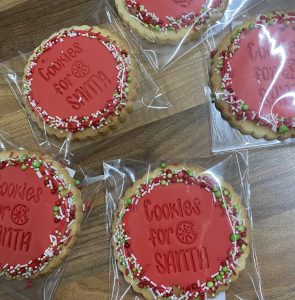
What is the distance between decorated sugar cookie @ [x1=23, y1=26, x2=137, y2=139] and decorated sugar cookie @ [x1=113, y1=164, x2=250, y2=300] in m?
0.32

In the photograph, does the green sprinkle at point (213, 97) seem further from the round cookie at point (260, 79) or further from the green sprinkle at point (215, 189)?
the green sprinkle at point (215, 189)

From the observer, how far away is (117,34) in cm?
197

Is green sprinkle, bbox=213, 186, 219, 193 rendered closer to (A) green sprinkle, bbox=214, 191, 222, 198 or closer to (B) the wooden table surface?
(A) green sprinkle, bbox=214, 191, 222, 198

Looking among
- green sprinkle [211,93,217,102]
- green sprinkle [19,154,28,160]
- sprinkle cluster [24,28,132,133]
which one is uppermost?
sprinkle cluster [24,28,132,133]

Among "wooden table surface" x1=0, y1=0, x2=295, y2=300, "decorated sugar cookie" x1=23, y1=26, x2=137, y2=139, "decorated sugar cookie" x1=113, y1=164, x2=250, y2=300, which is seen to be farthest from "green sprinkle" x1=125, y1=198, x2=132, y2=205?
"decorated sugar cookie" x1=23, y1=26, x2=137, y2=139

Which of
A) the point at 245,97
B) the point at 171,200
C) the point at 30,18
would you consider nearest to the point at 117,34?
the point at 30,18

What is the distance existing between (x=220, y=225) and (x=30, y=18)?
116cm

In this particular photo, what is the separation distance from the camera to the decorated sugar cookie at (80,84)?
184cm

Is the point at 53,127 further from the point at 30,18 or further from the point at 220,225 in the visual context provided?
the point at 220,225

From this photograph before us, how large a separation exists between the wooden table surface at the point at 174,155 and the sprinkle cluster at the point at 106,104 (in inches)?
3.6

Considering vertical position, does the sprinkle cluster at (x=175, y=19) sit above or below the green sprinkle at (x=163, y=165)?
above

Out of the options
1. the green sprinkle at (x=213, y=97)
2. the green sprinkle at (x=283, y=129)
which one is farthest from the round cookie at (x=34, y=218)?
the green sprinkle at (x=283, y=129)

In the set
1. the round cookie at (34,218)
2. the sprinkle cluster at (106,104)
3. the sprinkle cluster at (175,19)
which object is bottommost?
the round cookie at (34,218)

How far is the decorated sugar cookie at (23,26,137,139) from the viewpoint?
6.03 feet
